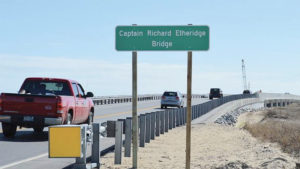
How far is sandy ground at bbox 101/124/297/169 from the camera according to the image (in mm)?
12219

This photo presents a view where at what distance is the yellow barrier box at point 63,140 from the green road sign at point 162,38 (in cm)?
212

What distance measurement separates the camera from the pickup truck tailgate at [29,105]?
16578 millimetres

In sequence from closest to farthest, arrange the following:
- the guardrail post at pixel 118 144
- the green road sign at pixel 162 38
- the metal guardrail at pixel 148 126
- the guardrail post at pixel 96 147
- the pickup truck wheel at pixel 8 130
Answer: the green road sign at pixel 162 38, the guardrail post at pixel 96 147, the guardrail post at pixel 118 144, the metal guardrail at pixel 148 126, the pickup truck wheel at pixel 8 130

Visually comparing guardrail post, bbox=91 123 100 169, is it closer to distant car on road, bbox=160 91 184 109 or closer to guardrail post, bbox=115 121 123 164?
guardrail post, bbox=115 121 123 164

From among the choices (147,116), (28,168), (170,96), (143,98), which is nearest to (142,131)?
(147,116)


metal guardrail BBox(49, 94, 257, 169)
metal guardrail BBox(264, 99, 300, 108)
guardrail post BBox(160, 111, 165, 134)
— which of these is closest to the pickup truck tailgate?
metal guardrail BBox(49, 94, 257, 169)

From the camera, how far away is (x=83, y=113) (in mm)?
19234

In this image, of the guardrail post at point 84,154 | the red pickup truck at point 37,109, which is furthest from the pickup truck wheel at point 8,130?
the guardrail post at point 84,154

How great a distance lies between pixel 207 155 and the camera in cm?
1470

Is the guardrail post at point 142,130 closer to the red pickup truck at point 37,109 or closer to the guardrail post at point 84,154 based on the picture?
the red pickup truck at point 37,109

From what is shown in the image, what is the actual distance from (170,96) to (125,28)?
1475 inches

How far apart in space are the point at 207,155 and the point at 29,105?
551cm

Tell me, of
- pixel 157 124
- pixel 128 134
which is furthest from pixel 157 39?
pixel 157 124

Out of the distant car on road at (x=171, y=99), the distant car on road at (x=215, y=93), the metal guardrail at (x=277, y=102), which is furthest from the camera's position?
the distant car on road at (x=215, y=93)
